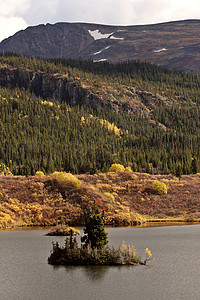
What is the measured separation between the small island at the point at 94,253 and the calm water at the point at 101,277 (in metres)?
1.57

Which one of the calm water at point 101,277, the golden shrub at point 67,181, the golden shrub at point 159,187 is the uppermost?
the golden shrub at point 67,181

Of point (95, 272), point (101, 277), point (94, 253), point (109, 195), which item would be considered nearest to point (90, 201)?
point (109, 195)

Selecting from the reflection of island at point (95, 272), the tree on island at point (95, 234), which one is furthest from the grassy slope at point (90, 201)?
the reflection of island at point (95, 272)

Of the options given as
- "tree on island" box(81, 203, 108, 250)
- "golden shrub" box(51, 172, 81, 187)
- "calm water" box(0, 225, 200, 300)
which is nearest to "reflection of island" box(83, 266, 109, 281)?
"calm water" box(0, 225, 200, 300)

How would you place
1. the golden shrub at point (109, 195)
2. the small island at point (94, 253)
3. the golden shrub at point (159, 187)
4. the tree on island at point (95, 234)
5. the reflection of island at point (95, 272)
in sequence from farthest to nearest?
the golden shrub at point (159, 187), the golden shrub at point (109, 195), the tree on island at point (95, 234), the small island at point (94, 253), the reflection of island at point (95, 272)

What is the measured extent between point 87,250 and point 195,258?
11594 millimetres

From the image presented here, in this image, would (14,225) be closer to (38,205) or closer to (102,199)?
(38,205)

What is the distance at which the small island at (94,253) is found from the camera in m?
42.4

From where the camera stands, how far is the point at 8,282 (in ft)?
118

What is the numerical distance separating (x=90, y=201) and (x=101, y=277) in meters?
51.7

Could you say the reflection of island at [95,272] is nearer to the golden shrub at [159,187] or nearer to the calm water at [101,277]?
the calm water at [101,277]

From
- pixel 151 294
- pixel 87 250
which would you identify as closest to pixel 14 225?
pixel 87 250

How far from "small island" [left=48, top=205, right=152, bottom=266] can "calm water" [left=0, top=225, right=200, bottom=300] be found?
1.57 meters

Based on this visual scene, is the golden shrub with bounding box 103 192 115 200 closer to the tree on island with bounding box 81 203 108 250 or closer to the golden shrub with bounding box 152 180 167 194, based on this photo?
the golden shrub with bounding box 152 180 167 194
